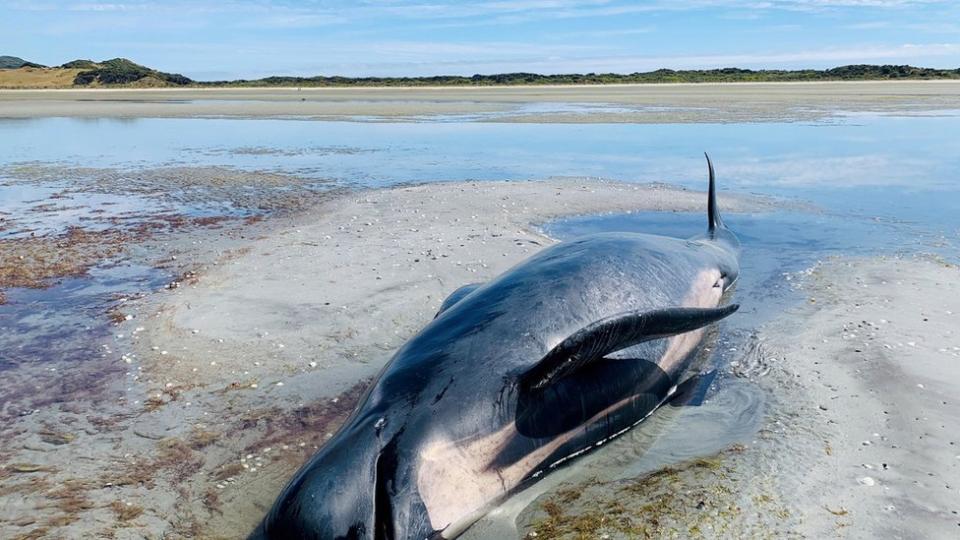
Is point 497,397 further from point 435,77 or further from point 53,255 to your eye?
point 435,77

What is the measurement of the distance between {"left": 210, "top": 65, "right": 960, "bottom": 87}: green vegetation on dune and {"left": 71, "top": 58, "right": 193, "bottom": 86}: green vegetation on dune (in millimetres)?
4833

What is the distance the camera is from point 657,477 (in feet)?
13.5

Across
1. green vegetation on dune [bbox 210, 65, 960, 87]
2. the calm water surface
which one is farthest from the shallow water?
green vegetation on dune [bbox 210, 65, 960, 87]

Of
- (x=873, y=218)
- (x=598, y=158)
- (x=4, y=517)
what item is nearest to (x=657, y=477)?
(x=4, y=517)

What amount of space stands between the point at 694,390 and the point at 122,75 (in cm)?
9261

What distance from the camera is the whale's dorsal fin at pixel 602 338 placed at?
389cm

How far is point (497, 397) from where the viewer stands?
3.79m

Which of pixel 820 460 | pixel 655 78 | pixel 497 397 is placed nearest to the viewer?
pixel 497 397

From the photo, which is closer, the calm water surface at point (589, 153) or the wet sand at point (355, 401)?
the wet sand at point (355, 401)

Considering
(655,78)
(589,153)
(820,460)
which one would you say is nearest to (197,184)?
(589,153)

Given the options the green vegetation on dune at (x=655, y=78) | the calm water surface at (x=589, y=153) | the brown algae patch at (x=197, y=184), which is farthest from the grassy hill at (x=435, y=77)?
the brown algae patch at (x=197, y=184)

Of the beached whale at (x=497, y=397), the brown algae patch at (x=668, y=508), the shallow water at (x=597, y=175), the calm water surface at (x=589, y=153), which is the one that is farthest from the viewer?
the calm water surface at (x=589, y=153)

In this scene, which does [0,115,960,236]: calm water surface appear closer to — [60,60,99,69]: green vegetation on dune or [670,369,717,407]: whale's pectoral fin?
[670,369,717,407]: whale's pectoral fin

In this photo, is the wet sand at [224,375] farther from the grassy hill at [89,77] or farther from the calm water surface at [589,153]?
the grassy hill at [89,77]
